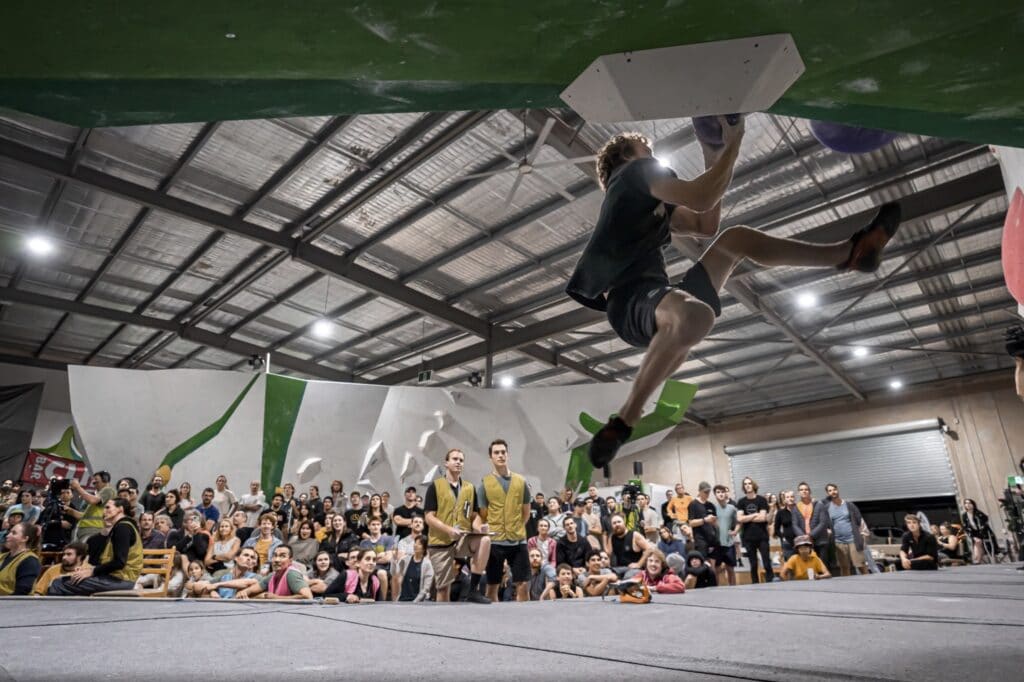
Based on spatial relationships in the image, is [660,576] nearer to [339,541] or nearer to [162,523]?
[339,541]

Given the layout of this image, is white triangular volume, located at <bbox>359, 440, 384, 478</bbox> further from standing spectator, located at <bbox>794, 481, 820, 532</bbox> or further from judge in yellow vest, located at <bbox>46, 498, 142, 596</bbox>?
standing spectator, located at <bbox>794, 481, 820, 532</bbox>

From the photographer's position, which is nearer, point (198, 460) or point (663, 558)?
point (663, 558)

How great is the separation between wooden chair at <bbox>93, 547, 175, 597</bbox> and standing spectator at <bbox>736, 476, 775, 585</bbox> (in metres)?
7.15

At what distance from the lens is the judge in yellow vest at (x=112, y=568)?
506 centimetres

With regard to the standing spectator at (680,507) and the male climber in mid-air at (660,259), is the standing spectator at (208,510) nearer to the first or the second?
the standing spectator at (680,507)

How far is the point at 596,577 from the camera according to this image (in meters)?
6.54

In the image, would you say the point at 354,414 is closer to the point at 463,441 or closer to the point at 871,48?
the point at 463,441

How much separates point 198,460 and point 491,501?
7593 mm

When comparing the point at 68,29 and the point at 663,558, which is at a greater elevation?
the point at 68,29

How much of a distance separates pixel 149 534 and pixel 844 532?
9093 mm

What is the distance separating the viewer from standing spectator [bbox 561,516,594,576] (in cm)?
745

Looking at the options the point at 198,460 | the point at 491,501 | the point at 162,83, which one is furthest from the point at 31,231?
the point at 162,83

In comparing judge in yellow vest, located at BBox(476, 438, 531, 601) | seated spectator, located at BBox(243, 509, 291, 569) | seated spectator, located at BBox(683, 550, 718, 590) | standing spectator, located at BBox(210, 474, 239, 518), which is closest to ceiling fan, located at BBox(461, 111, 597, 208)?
judge in yellow vest, located at BBox(476, 438, 531, 601)

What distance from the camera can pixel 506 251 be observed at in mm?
10234
